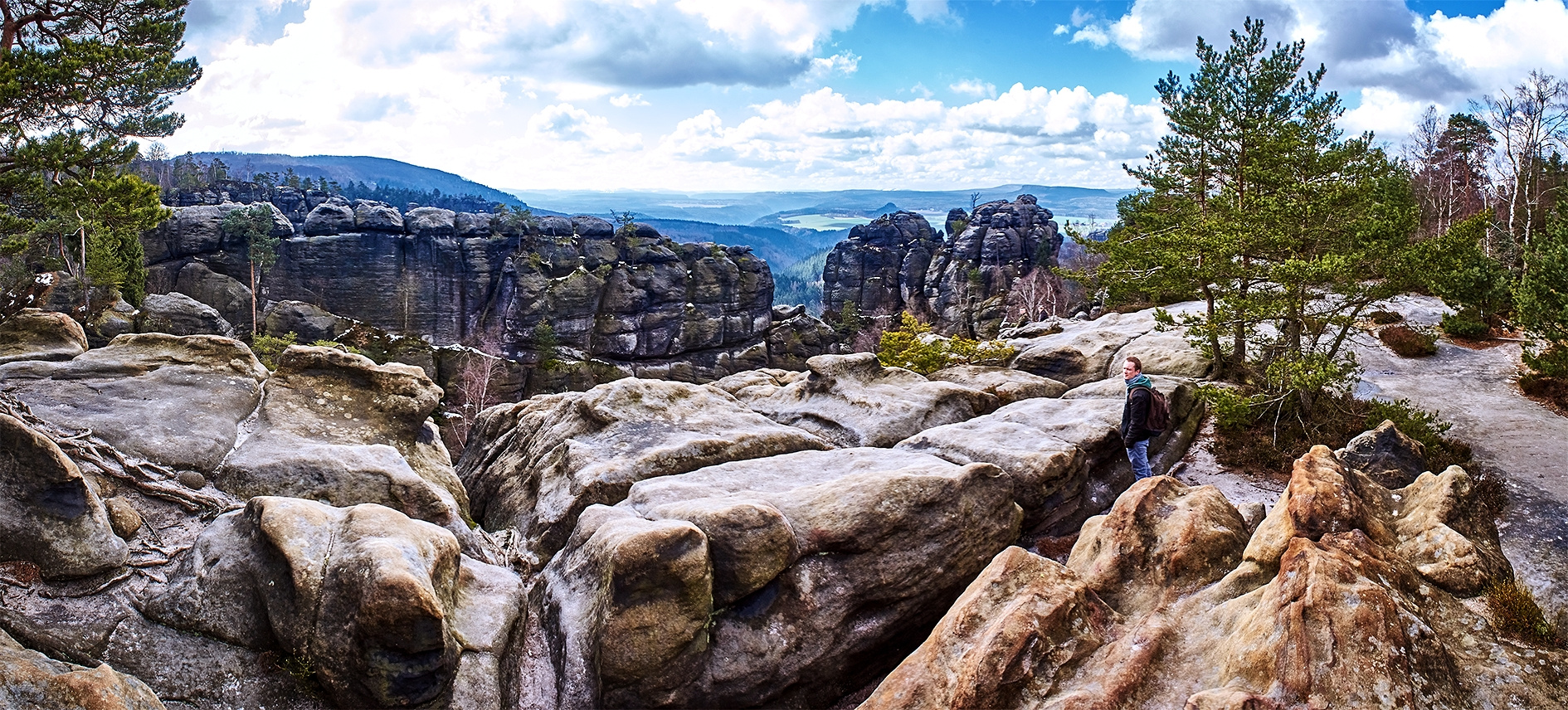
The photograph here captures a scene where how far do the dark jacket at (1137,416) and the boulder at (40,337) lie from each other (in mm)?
21619

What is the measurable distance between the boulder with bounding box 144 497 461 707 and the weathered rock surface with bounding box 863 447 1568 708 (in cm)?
535

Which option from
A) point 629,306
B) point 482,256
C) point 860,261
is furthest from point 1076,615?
point 860,261

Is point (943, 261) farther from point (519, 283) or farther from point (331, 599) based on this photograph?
point (331, 599)

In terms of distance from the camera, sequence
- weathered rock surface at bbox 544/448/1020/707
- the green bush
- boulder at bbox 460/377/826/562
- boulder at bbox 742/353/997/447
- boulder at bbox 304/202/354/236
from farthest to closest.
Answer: boulder at bbox 304/202/354/236, the green bush, boulder at bbox 742/353/997/447, boulder at bbox 460/377/826/562, weathered rock surface at bbox 544/448/1020/707

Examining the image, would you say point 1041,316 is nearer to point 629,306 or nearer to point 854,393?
point 629,306

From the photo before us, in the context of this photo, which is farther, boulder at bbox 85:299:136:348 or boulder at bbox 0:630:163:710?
boulder at bbox 85:299:136:348

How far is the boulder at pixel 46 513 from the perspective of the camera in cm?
917

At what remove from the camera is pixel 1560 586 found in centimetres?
1076

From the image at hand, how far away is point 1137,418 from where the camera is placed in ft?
47.7

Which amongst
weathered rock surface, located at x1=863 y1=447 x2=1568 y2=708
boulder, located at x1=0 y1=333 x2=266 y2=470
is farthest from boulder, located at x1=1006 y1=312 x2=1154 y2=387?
boulder, located at x1=0 y1=333 x2=266 y2=470

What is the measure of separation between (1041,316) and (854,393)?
5918cm

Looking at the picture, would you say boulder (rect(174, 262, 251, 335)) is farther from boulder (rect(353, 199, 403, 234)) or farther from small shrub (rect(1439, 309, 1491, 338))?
small shrub (rect(1439, 309, 1491, 338))

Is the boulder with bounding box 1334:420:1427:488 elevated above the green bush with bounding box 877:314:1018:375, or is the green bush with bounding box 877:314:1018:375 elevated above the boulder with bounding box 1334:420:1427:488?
the boulder with bounding box 1334:420:1427:488

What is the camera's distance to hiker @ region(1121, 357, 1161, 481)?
1454 cm
